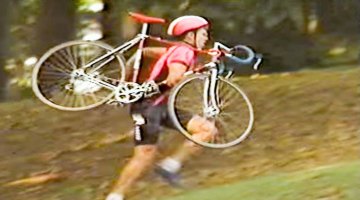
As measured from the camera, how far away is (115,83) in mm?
6141

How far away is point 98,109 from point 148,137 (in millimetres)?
431

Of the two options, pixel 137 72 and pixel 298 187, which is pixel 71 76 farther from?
pixel 298 187

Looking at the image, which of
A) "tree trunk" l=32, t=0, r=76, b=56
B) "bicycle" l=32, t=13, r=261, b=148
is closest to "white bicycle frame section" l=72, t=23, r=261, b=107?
"bicycle" l=32, t=13, r=261, b=148

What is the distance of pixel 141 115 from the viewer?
6.09 m

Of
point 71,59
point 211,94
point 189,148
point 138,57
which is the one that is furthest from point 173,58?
point 71,59

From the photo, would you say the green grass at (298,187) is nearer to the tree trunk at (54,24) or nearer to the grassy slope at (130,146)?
the grassy slope at (130,146)

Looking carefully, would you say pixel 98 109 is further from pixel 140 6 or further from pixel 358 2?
pixel 358 2

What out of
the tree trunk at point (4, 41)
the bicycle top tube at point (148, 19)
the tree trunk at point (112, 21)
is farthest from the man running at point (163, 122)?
the tree trunk at point (4, 41)

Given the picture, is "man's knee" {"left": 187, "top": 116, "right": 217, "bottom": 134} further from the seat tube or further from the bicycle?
the seat tube

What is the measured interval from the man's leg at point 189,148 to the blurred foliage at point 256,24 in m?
0.67

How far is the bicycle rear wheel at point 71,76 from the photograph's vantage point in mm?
6219

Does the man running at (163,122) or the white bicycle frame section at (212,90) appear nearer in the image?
the man running at (163,122)

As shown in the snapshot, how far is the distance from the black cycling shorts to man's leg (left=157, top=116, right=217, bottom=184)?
7 cm

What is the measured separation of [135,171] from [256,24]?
1.79 m
